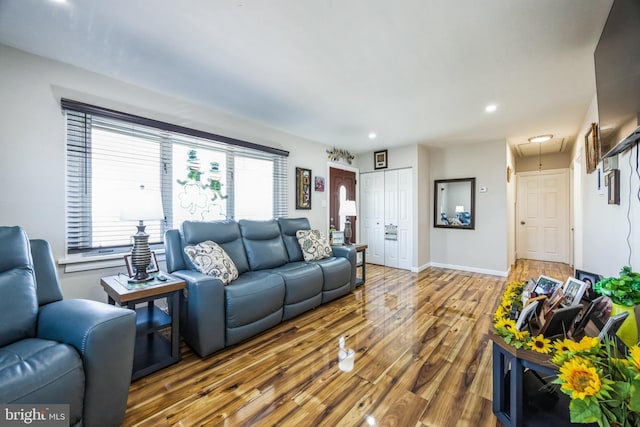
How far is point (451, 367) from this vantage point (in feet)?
5.95

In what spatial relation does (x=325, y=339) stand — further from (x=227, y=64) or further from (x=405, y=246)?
(x=405, y=246)

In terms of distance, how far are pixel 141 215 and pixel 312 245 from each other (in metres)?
1.93

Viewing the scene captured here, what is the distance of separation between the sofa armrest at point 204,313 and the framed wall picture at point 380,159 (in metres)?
3.98

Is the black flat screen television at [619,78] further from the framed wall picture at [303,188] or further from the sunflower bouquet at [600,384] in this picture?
the framed wall picture at [303,188]

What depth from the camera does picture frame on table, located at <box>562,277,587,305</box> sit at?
1280 millimetres

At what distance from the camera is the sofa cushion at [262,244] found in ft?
9.24

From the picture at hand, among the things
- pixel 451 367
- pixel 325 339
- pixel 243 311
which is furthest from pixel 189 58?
pixel 451 367

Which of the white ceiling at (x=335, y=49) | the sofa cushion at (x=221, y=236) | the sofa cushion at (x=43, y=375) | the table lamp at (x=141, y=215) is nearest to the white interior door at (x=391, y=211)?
the white ceiling at (x=335, y=49)

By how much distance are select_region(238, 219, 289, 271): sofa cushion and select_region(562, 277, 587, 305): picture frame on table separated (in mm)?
2453

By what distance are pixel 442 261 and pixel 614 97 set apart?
394 cm

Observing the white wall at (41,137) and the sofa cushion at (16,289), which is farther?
the white wall at (41,137)

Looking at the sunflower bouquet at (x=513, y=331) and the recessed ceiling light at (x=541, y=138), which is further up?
the recessed ceiling light at (x=541, y=138)

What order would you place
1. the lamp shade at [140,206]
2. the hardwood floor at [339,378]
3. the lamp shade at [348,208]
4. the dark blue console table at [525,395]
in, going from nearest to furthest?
1. the dark blue console table at [525,395]
2. the hardwood floor at [339,378]
3. the lamp shade at [140,206]
4. the lamp shade at [348,208]

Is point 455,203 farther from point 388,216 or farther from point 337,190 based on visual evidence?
point 337,190
